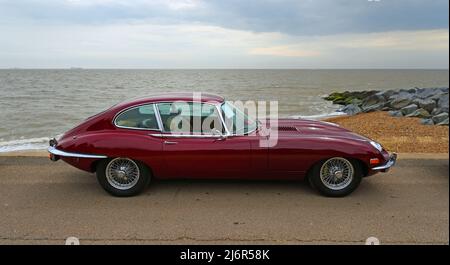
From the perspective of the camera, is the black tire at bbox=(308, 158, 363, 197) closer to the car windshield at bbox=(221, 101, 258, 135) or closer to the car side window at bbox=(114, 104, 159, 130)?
the car windshield at bbox=(221, 101, 258, 135)

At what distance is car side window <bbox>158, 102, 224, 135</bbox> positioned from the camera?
4.23 meters

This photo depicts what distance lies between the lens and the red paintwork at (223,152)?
408 cm

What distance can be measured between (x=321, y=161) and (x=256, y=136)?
2.72ft

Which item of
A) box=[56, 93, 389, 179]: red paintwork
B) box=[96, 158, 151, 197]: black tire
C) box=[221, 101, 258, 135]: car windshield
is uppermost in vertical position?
box=[221, 101, 258, 135]: car windshield

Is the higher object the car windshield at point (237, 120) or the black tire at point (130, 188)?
the car windshield at point (237, 120)

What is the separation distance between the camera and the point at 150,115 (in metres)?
4.31

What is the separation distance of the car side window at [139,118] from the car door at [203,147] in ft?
0.39

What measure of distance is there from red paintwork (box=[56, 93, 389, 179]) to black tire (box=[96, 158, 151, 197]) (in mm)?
90

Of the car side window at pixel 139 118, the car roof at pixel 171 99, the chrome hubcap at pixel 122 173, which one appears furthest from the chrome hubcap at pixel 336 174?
the chrome hubcap at pixel 122 173

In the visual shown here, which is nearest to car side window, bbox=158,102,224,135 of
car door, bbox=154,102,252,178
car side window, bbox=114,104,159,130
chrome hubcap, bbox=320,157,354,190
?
car door, bbox=154,102,252,178

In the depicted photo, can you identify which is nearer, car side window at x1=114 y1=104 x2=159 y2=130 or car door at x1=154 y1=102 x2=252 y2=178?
car door at x1=154 y1=102 x2=252 y2=178

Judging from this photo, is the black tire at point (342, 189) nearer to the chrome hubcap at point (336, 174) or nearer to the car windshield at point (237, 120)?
the chrome hubcap at point (336, 174)

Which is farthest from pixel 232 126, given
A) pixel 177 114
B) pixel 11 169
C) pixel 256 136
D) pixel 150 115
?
pixel 11 169
